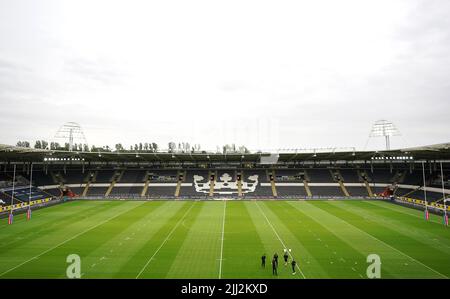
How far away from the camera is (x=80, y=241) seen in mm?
27375

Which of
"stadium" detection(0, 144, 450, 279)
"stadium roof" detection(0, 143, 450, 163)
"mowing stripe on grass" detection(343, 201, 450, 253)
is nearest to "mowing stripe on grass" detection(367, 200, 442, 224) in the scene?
"stadium" detection(0, 144, 450, 279)

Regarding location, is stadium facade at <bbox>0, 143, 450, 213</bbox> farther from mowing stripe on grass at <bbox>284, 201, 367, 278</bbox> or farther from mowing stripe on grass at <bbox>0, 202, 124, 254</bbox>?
mowing stripe on grass at <bbox>284, 201, 367, 278</bbox>

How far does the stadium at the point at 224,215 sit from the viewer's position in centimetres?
2123

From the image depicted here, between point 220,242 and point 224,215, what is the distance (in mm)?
14443

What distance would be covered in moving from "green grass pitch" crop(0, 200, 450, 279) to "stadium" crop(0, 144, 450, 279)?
0.12 metres

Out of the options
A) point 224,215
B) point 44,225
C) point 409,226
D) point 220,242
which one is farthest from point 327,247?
point 44,225

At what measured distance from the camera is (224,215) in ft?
137

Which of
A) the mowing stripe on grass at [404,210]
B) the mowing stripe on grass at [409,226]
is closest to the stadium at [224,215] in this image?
the mowing stripe on grass at [409,226]

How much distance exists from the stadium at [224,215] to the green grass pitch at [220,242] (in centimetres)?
12

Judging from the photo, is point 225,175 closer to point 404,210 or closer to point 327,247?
point 404,210

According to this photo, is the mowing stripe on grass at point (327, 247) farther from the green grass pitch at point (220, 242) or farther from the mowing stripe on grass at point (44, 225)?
the mowing stripe on grass at point (44, 225)
